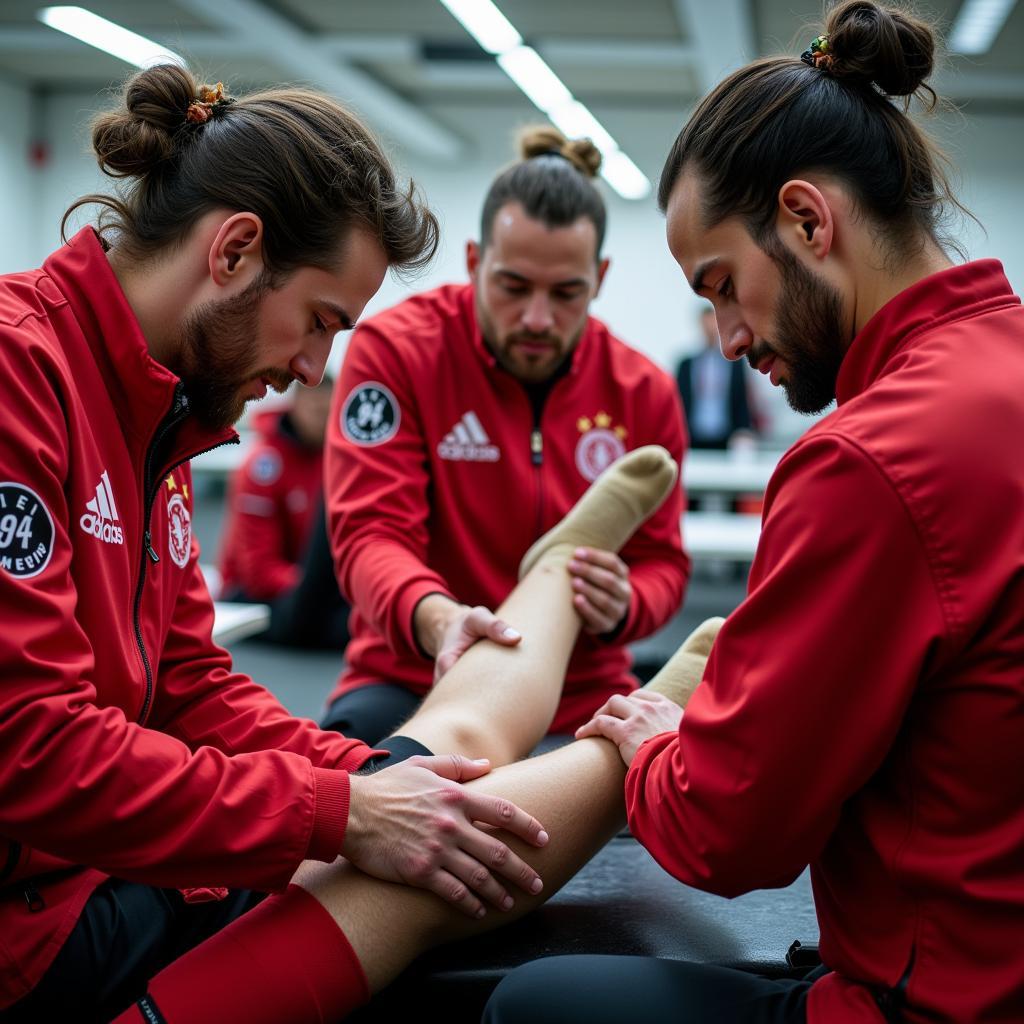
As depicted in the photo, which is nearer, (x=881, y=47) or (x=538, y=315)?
(x=881, y=47)

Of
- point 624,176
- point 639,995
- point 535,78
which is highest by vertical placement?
point 535,78

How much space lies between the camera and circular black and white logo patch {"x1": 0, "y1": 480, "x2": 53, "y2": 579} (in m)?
0.94

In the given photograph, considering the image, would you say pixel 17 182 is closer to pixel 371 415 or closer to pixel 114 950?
pixel 371 415

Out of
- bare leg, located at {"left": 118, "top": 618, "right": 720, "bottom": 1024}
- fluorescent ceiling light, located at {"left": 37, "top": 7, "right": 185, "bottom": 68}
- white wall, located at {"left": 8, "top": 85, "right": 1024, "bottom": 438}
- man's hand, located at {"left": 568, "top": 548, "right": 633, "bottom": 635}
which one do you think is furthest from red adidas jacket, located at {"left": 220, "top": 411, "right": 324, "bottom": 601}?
white wall, located at {"left": 8, "top": 85, "right": 1024, "bottom": 438}

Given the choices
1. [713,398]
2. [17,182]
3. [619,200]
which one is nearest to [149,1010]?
[713,398]

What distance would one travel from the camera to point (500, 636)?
159 cm

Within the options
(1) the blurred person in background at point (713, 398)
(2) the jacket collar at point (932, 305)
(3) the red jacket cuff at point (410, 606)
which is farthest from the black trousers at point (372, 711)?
(1) the blurred person in background at point (713, 398)

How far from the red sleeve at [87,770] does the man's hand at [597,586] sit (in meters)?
0.76

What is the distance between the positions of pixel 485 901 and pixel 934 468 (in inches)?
26.4

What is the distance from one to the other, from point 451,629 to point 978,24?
20.7ft

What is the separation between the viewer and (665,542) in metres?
2.11

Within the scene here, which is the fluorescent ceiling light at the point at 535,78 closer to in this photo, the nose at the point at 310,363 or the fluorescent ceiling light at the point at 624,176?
the fluorescent ceiling light at the point at 624,176

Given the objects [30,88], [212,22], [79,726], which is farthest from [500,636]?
[30,88]

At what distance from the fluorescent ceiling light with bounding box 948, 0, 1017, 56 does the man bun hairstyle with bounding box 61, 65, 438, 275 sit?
5.85m
